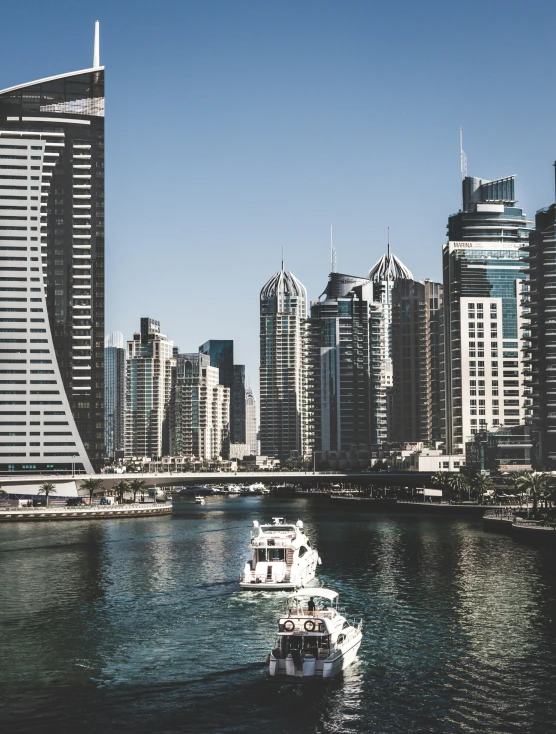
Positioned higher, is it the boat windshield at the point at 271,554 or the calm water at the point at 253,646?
the boat windshield at the point at 271,554

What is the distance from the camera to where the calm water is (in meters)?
54.0

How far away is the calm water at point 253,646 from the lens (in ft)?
177

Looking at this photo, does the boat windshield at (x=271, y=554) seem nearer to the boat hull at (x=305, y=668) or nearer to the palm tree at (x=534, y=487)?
the boat hull at (x=305, y=668)

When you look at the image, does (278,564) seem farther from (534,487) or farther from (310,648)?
(534,487)

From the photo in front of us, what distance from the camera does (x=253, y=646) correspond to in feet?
228

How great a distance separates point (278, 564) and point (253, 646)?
29.7 metres

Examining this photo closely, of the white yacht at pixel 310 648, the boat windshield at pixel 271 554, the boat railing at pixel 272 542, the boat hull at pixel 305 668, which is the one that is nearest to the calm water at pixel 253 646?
the boat hull at pixel 305 668

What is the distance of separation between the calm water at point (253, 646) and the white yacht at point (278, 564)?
98.4 inches

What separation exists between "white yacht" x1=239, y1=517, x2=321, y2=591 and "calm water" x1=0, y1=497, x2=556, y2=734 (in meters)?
2.50

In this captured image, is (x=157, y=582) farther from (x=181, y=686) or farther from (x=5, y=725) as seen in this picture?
(x=5, y=725)

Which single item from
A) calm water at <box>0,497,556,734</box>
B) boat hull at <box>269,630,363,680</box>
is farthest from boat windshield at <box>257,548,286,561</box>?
boat hull at <box>269,630,363,680</box>

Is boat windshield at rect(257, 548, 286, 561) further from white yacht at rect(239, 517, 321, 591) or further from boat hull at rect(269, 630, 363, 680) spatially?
boat hull at rect(269, 630, 363, 680)

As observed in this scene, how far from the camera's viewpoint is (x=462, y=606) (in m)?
85.6

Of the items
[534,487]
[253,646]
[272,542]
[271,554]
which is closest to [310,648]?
[253,646]
